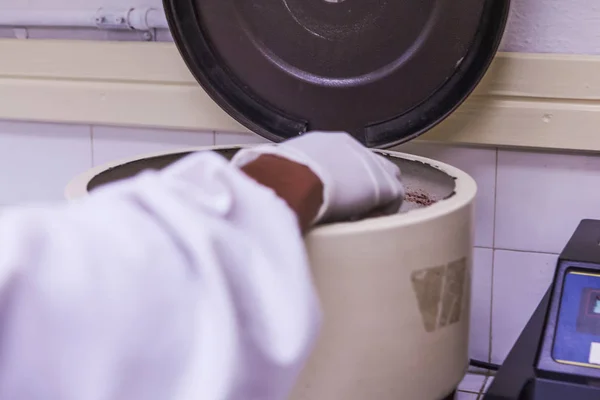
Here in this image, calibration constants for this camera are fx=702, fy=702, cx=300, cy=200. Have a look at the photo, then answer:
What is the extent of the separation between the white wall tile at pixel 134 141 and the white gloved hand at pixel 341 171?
490 mm

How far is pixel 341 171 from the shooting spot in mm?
544

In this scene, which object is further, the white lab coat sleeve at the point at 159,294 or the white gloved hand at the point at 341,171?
the white gloved hand at the point at 341,171

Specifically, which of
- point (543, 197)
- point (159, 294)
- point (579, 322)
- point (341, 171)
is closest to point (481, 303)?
point (543, 197)

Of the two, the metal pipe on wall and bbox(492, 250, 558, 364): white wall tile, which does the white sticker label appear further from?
the metal pipe on wall

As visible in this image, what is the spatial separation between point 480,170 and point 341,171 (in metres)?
0.43

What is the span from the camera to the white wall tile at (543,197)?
89cm

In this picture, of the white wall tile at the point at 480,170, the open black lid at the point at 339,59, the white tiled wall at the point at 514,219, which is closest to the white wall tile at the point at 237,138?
the white tiled wall at the point at 514,219

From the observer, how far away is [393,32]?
84 centimetres

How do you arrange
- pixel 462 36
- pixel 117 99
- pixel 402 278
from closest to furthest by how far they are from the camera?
pixel 402 278 → pixel 462 36 → pixel 117 99

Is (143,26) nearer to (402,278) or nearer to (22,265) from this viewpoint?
(402,278)

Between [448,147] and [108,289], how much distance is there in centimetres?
66

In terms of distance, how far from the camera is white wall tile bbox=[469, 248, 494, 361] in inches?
37.1

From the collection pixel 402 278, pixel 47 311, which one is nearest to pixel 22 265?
pixel 47 311

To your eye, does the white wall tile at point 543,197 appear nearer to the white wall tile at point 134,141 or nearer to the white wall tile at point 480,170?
the white wall tile at point 480,170
